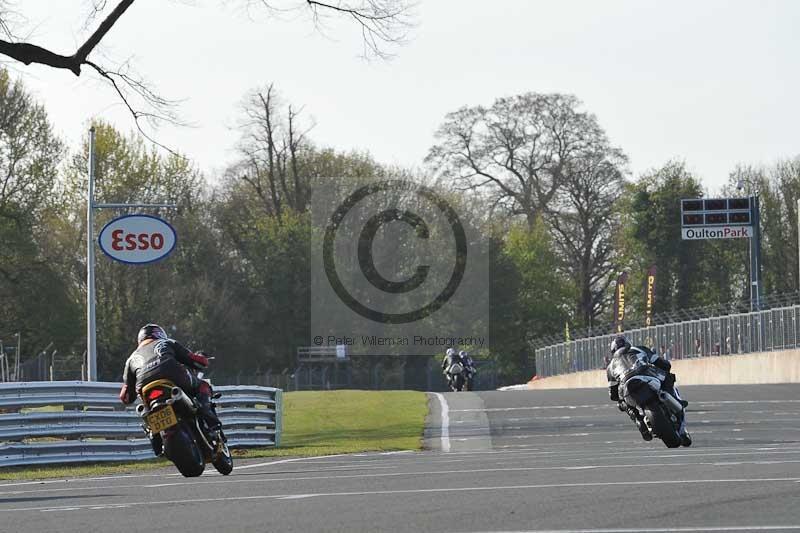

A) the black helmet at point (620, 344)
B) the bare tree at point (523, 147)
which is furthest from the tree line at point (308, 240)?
the black helmet at point (620, 344)

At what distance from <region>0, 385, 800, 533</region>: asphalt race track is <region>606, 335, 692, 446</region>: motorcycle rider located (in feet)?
1.57

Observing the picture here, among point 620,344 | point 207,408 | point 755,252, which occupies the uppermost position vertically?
point 755,252

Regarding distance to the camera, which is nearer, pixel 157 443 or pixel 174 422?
pixel 174 422

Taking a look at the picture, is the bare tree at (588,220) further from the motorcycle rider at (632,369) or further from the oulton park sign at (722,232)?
the motorcycle rider at (632,369)

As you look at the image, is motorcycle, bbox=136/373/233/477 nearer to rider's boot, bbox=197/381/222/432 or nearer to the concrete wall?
rider's boot, bbox=197/381/222/432

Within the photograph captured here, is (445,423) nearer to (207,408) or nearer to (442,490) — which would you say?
(207,408)

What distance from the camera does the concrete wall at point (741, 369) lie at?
4959cm

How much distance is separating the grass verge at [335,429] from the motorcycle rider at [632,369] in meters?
6.55

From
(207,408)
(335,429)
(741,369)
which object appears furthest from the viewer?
(741,369)

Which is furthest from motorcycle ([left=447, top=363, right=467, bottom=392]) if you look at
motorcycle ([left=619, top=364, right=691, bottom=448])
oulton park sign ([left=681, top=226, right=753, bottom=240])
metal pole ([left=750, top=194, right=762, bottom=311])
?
motorcycle ([left=619, top=364, right=691, bottom=448])

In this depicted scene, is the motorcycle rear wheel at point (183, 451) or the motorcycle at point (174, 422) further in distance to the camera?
the motorcycle rear wheel at point (183, 451)

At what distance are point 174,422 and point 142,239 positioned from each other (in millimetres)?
16736

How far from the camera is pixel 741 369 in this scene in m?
53.7

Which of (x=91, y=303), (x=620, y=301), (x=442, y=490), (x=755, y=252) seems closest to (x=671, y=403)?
(x=442, y=490)
